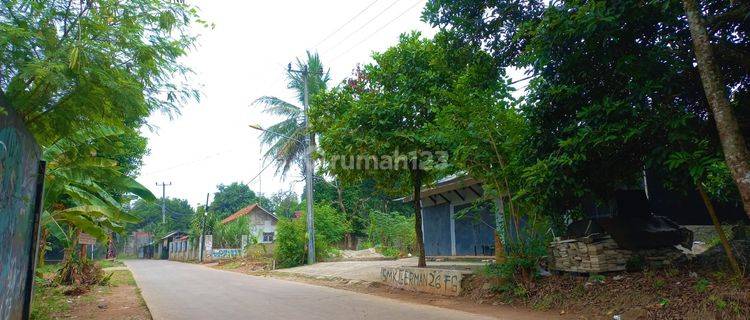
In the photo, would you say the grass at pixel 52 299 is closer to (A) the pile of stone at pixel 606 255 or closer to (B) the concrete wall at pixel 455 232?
(A) the pile of stone at pixel 606 255

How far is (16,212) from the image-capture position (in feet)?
19.3

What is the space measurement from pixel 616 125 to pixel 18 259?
27.3 feet

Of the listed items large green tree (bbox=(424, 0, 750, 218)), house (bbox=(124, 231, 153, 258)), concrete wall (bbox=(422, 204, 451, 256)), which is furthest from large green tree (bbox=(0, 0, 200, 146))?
house (bbox=(124, 231, 153, 258))

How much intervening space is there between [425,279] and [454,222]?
7602 millimetres

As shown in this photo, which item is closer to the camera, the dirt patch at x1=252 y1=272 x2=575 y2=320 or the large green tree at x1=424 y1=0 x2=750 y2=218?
the large green tree at x1=424 y1=0 x2=750 y2=218

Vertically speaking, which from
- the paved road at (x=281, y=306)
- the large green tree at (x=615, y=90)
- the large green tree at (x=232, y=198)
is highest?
the large green tree at (x=232, y=198)

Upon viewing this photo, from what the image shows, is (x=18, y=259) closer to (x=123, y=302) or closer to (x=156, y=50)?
(x=156, y=50)

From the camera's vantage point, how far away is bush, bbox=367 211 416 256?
24.8 m

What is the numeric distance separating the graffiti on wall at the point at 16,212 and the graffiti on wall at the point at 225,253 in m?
31.6

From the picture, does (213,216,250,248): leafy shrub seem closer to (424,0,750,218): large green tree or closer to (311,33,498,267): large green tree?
(311,33,498,267): large green tree

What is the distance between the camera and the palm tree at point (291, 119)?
78.8 ft

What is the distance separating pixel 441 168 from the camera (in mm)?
10672

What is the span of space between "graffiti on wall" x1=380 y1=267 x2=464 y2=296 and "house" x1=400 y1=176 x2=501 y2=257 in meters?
3.93

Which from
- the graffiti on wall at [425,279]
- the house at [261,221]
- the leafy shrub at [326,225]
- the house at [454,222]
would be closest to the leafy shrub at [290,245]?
the leafy shrub at [326,225]
